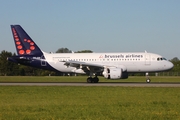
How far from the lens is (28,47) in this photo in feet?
155

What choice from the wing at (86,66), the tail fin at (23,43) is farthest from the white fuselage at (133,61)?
the tail fin at (23,43)

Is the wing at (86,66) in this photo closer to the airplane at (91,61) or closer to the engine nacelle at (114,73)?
the airplane at (91,61)

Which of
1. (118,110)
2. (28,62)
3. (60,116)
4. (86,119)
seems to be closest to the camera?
(86,119)

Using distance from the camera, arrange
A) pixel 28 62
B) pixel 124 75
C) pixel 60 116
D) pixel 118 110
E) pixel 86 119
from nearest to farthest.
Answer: pixel 86 119 → pixel 60 116 → pixel 118 110 → pixel 124 75 → pixel 28 62

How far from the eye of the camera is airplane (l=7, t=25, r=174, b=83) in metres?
43.3

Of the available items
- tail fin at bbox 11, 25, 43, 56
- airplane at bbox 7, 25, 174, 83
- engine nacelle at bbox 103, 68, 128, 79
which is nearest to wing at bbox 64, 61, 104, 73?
airplane at bbox 7, 25, 174, 83

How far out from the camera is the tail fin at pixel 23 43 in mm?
47094

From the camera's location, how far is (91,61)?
4541 cm

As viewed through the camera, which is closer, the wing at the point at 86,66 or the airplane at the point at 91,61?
the wing at the point at 86,66

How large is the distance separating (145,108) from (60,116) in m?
4.46

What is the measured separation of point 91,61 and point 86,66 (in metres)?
2.17

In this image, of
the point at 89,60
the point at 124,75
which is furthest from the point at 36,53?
the point at 124,75

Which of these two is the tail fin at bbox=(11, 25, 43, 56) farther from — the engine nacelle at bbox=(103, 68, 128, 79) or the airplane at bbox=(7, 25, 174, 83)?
the engine nacelle at bbox=(103, 68, 128, 79)

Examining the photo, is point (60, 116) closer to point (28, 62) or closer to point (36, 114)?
point (36, 114)
